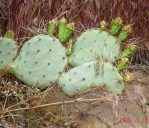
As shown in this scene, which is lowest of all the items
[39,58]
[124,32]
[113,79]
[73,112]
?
[73,112]

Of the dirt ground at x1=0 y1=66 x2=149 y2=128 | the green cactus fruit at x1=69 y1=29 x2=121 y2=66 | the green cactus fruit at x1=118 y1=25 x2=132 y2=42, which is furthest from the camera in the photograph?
the green cactus fruit at x1=118 y1=25 x2=132 y2=42

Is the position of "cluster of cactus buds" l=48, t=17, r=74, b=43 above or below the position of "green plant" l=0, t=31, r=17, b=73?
above

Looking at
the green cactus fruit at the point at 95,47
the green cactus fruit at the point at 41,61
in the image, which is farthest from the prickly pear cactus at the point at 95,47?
the green cactus fruit at the point at 41,61

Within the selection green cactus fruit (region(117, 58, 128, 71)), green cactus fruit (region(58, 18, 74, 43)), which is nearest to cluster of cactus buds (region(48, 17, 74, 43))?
green cactus fruit (region(58, 18, 74, 43))

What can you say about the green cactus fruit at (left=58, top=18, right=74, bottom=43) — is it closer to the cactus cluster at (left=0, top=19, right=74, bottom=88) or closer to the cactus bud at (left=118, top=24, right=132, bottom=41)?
the cactus cluster at (left=0, top=19, right=74, bottom=88)

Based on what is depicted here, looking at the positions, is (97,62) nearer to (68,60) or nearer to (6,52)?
(68,60)

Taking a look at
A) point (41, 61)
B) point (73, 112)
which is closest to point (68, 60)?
point (41, 61)

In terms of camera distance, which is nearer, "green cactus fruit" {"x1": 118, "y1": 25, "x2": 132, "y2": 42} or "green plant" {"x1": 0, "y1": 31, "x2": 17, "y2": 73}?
"green plant" {"x1": 0, "y1": 31, "x2": 17, "y2": 73}

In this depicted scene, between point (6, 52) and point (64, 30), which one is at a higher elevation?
point (64, 30)
